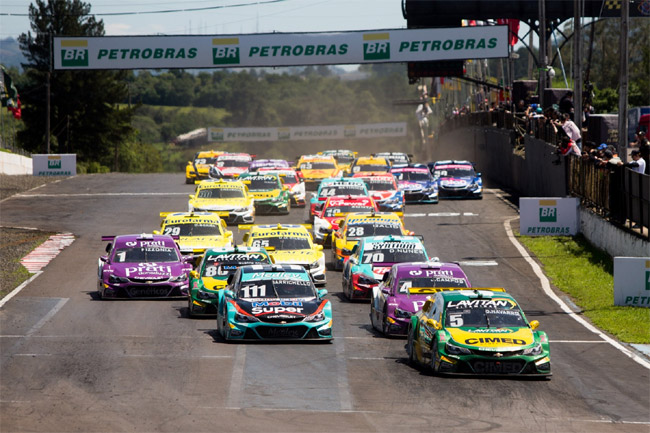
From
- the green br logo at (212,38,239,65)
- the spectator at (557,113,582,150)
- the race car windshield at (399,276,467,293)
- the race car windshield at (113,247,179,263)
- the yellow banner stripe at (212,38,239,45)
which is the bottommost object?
the race car windshield at (399,276,467,293)

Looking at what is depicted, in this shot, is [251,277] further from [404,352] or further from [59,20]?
[59,20]

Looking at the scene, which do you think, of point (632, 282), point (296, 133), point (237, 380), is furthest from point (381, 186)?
point (296, 133)

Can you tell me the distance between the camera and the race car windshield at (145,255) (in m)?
28.4

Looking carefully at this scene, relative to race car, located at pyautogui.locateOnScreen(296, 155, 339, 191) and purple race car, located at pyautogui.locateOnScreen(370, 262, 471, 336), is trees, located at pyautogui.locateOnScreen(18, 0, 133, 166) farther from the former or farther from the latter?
purple race car, located at pyautogui.locateOnScreen(370, 262, 471, 336)

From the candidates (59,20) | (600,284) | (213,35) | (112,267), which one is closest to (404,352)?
(112,267)

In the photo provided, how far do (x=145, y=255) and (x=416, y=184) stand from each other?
23.0 metres

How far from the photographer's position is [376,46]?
181 ft

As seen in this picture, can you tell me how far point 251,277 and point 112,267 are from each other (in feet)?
21.4

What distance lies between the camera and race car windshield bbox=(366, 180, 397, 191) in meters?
45.2

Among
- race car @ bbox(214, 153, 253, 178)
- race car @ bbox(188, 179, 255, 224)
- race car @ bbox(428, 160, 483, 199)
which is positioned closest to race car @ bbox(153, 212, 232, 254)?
race car @ bbox(188, 179, 255, 224)

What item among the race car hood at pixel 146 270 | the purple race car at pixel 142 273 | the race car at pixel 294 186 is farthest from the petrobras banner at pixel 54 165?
the race car hood at pixel 146 270

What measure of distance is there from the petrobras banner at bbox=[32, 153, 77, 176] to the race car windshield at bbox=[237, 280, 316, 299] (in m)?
47.6

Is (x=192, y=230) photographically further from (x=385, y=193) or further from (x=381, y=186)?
(x=381, y=186)

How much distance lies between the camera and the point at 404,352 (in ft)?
68.7
